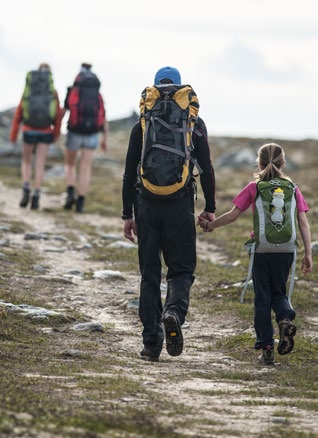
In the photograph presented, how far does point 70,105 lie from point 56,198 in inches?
293

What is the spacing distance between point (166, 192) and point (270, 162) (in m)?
1.12

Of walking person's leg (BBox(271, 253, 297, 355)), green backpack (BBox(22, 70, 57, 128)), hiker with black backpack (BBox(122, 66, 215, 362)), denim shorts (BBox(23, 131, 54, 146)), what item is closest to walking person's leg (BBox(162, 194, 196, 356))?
hiker with black backpack (BBox(122, 66, 215, 362))

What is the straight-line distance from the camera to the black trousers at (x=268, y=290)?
9.72 m

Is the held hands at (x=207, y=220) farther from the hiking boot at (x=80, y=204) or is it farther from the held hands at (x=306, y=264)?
the hiking boot at (x=80, y=204)

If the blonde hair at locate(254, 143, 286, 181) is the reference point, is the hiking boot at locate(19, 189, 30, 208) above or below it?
below

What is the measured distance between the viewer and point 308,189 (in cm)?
3222

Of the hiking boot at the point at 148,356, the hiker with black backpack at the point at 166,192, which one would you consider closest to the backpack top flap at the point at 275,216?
the hiker with black backpack at the point at 166,192

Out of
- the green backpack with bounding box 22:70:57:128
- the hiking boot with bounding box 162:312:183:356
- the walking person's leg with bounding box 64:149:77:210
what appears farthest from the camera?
the walking person's leg with bounding box 64:149:77:210

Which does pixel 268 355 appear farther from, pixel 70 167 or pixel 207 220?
pixel 70 167

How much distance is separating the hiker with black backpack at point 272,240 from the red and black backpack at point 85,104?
12.4 m

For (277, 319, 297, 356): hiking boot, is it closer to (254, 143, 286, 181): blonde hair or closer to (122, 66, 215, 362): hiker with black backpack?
(122, 66, 215, 362): hiker with black backpack

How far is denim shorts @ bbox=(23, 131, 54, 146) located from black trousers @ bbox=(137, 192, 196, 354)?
512 inches

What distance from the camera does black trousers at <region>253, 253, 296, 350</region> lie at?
31.9ft

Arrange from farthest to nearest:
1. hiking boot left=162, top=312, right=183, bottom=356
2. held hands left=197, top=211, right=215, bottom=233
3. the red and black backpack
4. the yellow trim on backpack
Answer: the red and black backpack
held hands left=197, top=211, right=215, bottom=233
the yellow trim on backpack
hiking boot left=162, top=312, right=183, bottom=356
